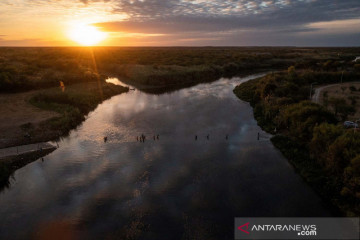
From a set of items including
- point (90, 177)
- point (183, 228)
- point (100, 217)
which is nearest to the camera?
point (183, 228)

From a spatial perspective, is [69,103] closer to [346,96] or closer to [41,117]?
[41,117]

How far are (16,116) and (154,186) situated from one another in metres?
28.7

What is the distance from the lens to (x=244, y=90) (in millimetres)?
62500

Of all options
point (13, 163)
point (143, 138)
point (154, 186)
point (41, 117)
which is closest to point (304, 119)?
point (154, 186)

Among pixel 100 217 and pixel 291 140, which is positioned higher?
pixel 291 140

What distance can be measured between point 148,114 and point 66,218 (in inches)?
1087

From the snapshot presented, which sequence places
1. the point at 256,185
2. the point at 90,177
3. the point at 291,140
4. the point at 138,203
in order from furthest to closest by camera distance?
the point at 291,140 → the point at 90,177 → the point at 256,185 → the point at 138,203

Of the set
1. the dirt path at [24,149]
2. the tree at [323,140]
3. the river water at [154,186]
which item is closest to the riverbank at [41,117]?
the dirt path at [24,149]

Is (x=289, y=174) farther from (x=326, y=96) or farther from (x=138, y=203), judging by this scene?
(x=326, y=96)

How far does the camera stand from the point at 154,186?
2372 centimetres

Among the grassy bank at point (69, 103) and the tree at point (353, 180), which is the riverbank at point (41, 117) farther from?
the tree at point (353, 180)

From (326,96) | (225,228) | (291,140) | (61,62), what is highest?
(61,62)

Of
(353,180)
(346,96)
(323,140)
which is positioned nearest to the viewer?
(353,180)

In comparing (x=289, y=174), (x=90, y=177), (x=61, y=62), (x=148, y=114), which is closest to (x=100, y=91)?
(x=148, y=114)
